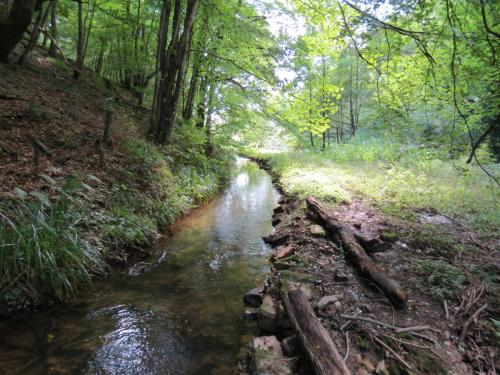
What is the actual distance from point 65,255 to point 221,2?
8114 mm

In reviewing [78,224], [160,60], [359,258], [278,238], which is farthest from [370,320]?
[160,60]

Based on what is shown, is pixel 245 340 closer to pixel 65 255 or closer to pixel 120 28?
pixel 65 255

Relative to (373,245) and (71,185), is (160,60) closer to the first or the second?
(71,185)

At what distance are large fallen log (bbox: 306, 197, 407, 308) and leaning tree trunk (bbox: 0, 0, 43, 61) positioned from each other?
859 cm

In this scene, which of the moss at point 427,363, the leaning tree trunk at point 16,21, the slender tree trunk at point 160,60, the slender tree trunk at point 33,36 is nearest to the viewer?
the moss at point 427,363

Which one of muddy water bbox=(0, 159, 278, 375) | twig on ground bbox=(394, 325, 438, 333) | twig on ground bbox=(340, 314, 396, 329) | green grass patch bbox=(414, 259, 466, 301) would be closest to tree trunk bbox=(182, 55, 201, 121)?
muddy water bbox=(0, 159, 278, 375)

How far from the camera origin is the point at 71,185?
15.8 feet

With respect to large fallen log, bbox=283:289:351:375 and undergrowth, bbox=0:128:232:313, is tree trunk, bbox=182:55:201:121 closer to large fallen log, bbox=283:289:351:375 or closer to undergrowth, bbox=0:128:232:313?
undergrowth, bbox=0:128:232:313

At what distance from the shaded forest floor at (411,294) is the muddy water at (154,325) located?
2.73ft

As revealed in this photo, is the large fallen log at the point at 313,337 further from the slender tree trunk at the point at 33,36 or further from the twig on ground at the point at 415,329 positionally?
the slender tree trunk at the point at 33,36

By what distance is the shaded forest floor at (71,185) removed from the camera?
360 centimetres

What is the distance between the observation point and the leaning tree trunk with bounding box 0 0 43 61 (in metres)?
7.02

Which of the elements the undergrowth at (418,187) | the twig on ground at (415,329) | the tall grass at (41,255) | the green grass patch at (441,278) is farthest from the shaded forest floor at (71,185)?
the green grass patch at (441,278)

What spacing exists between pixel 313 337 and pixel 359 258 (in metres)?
2.03
